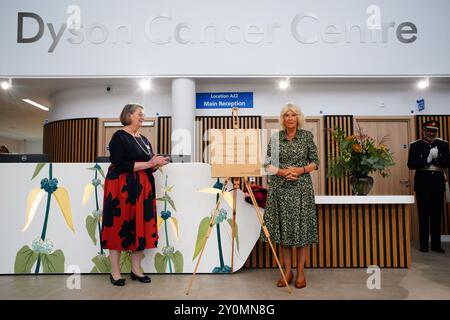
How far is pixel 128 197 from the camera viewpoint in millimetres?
3047

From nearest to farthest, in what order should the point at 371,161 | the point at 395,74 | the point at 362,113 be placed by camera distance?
the point at 371,161, the point at 395,74, the point at 362,113

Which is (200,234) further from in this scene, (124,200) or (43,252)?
(43,252)

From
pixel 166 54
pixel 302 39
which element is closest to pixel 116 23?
pixel 166 54

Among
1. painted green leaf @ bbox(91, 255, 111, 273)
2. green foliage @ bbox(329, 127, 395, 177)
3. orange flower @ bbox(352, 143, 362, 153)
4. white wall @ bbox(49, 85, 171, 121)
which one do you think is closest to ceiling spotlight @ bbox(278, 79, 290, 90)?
white wall @ bbox(49, 85, 171, 121)

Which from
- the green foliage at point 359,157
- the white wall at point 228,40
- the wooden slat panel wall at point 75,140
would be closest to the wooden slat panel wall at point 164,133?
the white wall at point 228,40

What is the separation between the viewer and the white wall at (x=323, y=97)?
6.42 metres

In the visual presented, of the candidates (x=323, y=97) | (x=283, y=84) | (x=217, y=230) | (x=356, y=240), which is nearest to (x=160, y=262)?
(x=217, y=230)

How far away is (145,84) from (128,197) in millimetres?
3833

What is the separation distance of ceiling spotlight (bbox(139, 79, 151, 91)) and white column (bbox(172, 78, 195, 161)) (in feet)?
1.77

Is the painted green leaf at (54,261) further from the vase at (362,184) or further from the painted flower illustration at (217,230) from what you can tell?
the vase at (362,184)

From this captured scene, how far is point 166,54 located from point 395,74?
419 cm
